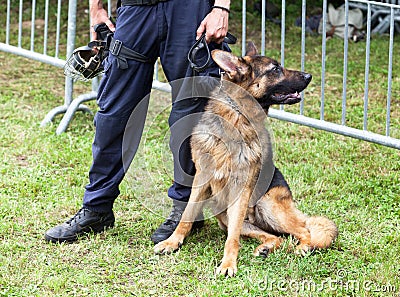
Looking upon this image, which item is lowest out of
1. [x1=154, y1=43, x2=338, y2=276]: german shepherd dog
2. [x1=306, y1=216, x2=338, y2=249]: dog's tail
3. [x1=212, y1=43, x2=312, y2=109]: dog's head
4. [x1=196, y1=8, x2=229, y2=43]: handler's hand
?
[x1=306, y1=216, x2=338, y2=249]: dog's tail

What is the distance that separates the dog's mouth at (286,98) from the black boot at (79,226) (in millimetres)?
1323

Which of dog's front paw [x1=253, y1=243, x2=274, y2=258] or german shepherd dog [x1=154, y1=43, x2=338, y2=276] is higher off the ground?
german shepherd dog [x1=154, y1=43, x2=338, y2=276]

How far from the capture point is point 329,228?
14.5 feet

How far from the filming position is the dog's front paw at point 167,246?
4.30 meters

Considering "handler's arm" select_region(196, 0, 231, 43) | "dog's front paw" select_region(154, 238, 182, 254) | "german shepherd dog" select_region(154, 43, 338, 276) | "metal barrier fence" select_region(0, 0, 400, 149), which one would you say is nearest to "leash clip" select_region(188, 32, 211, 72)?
"handler's arm" select_region(196, 0, 231, 43)

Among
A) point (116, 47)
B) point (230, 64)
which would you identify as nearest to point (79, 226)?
point (116, 47)

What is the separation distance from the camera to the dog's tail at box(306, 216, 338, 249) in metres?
4.35

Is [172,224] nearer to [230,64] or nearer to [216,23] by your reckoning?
[230,64]

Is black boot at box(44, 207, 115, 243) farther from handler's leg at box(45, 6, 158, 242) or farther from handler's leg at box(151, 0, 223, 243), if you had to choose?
handler's leg at box(151, 0, 223, 243)

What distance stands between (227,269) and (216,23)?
1.44 metres

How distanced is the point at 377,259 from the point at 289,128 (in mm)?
2746

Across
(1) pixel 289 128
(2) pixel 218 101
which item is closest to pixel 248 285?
(2) pixel 218 101

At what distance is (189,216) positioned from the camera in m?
4.45

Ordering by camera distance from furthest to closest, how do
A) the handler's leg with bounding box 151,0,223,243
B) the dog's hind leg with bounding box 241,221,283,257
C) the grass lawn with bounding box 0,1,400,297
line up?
the dog's hind leg with bounding box 241,221,283,257
the handler's leg with bounding box 151,0,223,243
the grass lawn with bounding box 0,1,400,297
